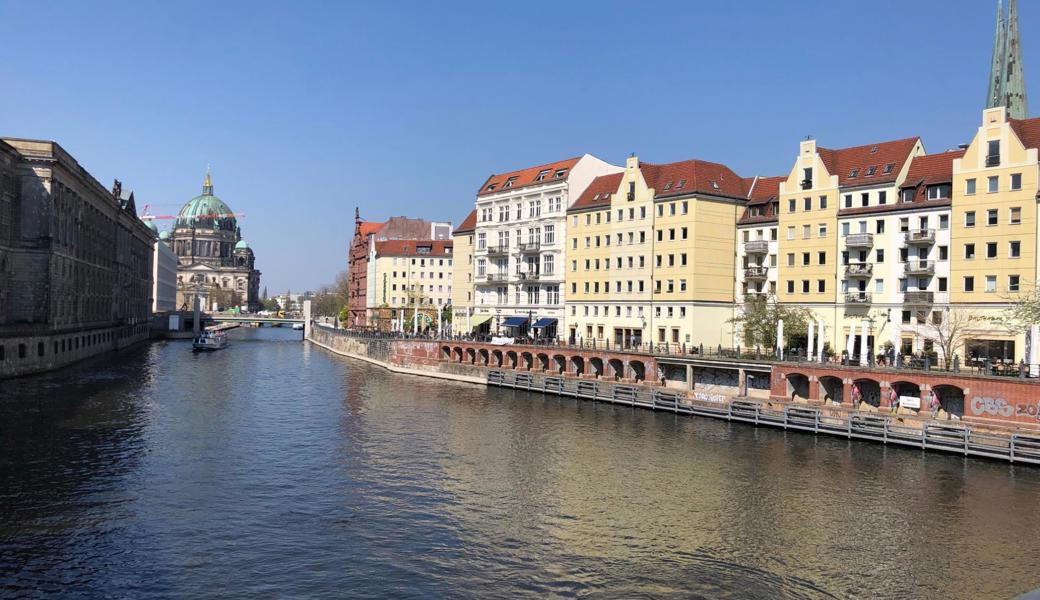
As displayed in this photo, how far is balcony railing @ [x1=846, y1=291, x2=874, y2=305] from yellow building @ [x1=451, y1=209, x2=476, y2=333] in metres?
54.8

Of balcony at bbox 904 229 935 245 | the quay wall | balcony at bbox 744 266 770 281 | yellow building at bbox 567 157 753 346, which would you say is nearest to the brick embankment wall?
yellow building at bbox 567 157 753 346

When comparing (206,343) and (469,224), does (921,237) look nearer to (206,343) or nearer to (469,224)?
(469,224)

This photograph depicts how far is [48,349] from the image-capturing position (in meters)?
84.0

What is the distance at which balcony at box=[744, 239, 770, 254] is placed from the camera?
79750 millimetres

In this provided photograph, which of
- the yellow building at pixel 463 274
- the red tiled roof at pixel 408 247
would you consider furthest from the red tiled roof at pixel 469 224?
the red tiled roof at pixel 408 247

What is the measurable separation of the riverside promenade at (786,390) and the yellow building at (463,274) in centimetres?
1779

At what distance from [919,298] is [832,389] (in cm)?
1265

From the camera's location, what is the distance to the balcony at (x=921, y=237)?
65125mm

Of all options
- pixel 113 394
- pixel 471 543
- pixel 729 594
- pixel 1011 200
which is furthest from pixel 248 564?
pixel 1011 200

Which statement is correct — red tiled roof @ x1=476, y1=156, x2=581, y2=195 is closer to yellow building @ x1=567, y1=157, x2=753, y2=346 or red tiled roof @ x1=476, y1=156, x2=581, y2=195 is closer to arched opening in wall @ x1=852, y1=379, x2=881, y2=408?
yellow building @ x1=567, y1=157, x2=753, y2=346

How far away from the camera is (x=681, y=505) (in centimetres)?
3578

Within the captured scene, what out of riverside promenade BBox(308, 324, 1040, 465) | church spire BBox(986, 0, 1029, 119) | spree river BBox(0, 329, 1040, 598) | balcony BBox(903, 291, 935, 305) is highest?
church spire BBox(986, 0, 1029, 119)

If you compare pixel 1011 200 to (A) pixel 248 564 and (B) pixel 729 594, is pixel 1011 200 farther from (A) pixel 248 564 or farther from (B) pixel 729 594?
(A) pixel 248 564

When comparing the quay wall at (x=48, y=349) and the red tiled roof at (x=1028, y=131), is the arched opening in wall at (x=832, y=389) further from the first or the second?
the quay wall at (x=48, y=349)
